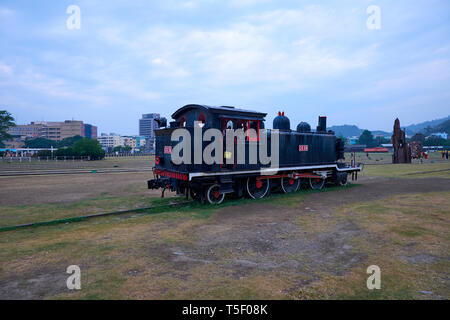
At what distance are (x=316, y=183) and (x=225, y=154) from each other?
7671 millimetres

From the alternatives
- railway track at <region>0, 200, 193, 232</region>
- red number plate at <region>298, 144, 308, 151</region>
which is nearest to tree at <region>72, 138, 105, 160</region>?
railway track at <region>0, 200, 193, 232</region>

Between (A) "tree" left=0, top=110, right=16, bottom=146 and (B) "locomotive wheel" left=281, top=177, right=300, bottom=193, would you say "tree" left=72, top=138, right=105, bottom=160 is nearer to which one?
(A) "tree" left=0, top=110, right=16, bottom=146

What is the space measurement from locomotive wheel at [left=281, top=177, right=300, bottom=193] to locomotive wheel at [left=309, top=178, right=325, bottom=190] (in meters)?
1.35

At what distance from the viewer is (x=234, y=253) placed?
Result: 6016mm

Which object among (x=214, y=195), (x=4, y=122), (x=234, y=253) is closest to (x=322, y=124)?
(x=214, y=195)

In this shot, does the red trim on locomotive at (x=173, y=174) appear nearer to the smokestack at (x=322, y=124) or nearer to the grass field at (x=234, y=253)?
the grass field at (x=234, y=253)

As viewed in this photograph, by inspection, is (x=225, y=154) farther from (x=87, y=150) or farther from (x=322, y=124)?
(x=87, y=150)

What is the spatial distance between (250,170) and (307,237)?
5259 millimetres

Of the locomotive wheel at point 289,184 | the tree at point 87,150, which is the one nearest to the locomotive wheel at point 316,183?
the locomotive wheel at point 289,184

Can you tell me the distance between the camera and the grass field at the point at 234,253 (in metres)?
4.40

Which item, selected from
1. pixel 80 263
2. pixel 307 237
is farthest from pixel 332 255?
pixel 80 263

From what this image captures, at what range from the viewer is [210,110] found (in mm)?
10609

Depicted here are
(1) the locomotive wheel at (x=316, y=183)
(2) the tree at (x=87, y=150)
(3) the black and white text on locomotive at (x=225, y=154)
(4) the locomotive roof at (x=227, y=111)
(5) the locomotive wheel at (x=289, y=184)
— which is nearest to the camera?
(3) the black and white text on locomotive at (x=225, y=154)

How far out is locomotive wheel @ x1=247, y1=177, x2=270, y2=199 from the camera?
12.7 metres
